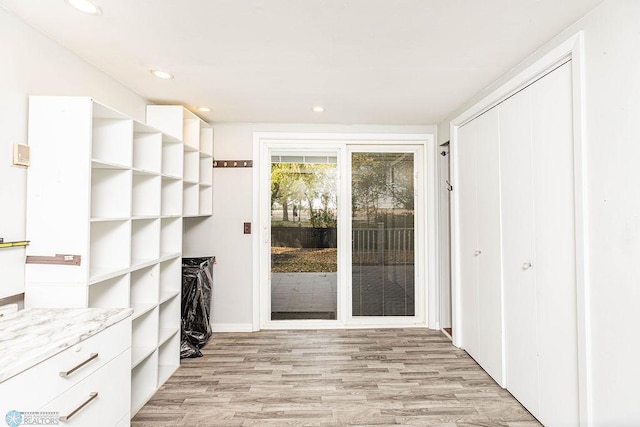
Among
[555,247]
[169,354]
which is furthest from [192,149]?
[555,247]

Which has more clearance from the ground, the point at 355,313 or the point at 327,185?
the point at 327,185

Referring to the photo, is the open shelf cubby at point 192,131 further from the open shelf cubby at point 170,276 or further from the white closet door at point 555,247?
the white closet door at point 555,247

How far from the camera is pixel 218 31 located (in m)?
1.70

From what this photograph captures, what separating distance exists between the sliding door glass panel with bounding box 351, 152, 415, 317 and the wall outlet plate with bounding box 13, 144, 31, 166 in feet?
9.26

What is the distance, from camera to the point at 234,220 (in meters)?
3.55

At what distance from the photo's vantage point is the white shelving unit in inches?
65.0

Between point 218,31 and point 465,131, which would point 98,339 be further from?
point 465,131

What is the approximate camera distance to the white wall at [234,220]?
11.6 feet

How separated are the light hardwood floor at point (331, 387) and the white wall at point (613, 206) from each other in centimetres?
79

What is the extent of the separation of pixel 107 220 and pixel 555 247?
8.72 ft

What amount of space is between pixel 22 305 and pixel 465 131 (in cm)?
348

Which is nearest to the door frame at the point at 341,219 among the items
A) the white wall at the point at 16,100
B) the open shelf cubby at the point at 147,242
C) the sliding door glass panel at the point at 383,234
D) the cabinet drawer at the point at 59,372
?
the sliding door glass panel at the point at 383,234

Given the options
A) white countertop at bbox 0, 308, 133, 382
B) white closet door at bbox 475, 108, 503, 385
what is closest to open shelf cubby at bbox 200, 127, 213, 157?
white countertop at bbox 0, 308, 133, 382

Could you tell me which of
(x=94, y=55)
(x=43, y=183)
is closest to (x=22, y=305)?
(x=43, y=183)
